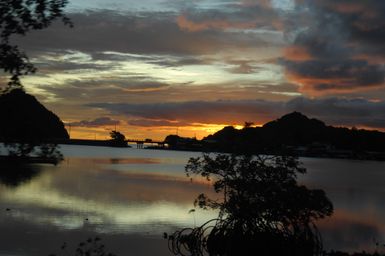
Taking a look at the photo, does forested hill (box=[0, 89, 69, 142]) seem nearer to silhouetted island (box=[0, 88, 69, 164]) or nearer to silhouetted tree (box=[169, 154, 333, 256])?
silhouetted island (box=[0, 88, 69, 164])

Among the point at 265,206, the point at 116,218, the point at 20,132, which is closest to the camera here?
the point at 20,132

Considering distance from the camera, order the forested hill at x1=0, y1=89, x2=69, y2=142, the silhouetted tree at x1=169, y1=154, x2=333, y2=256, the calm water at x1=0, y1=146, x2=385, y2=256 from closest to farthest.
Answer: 1. the forested hill at x1=0, y1=89, x2=69, y2=142
2. the silhouetted tree at x1=169, y1=154, x2=333, y2=256
3. the calm water at x1=0, y1=146, x2=385, y2=256

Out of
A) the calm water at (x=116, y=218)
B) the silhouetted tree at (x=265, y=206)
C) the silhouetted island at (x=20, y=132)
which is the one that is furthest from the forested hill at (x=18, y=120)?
the calm water at (x=116, y=218)

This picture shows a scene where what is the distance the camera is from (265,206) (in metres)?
23.3

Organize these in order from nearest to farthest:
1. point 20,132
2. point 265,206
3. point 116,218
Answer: point 20,132, point 265,206, point 116,218

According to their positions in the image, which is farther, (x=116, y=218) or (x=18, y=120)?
(x=116, y=218)

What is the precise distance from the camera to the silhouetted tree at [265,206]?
23188mm

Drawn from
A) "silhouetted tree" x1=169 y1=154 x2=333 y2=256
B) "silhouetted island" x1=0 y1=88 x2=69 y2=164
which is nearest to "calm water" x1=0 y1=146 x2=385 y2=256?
"silhouetted tree" x1=169 y1=154 x2=333 y2=256

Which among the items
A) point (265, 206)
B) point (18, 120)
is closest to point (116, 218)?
point (265, 206)

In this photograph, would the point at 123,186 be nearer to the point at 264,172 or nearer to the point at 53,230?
the point at 53,230

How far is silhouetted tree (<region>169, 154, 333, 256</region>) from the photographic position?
76.1ft

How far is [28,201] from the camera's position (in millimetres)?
49156

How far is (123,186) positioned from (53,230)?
1439 inches

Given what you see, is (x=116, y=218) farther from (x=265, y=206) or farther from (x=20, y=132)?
(x=20, y=132)
